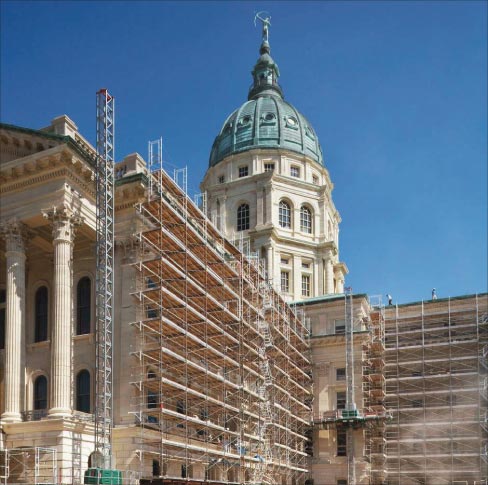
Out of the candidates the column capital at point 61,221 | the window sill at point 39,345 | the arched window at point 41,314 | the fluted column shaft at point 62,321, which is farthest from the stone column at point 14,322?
the arched window at point 41,314

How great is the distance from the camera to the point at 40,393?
4297 centimetres

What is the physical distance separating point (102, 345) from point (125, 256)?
17.1 ft

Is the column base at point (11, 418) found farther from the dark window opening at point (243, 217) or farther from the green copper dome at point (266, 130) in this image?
the green copper dome at point (266, 130)

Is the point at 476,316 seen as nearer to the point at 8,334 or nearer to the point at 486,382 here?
the point at 486,382

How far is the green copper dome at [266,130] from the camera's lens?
86938 mm

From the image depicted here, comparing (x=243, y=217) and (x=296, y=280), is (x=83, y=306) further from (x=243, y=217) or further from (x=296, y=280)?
(x=243, y=217)

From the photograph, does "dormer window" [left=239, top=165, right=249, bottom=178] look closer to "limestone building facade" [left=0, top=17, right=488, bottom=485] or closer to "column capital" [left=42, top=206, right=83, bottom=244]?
"limestone building facade" [left=0, top=17, right=488, bottom=485]

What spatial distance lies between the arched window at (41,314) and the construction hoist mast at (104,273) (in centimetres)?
534

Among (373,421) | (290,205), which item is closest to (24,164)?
(373,421)

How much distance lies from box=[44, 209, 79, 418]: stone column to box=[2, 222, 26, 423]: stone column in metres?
2.07

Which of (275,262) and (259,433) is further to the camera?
(275,262)

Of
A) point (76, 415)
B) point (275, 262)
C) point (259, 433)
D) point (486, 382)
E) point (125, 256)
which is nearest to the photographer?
point (76, 415)

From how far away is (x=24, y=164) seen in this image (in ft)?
131

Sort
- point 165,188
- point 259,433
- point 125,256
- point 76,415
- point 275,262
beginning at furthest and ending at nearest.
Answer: point 275,262 → point 259,433 → point 165,188 → point 125,256 → point 76,415
